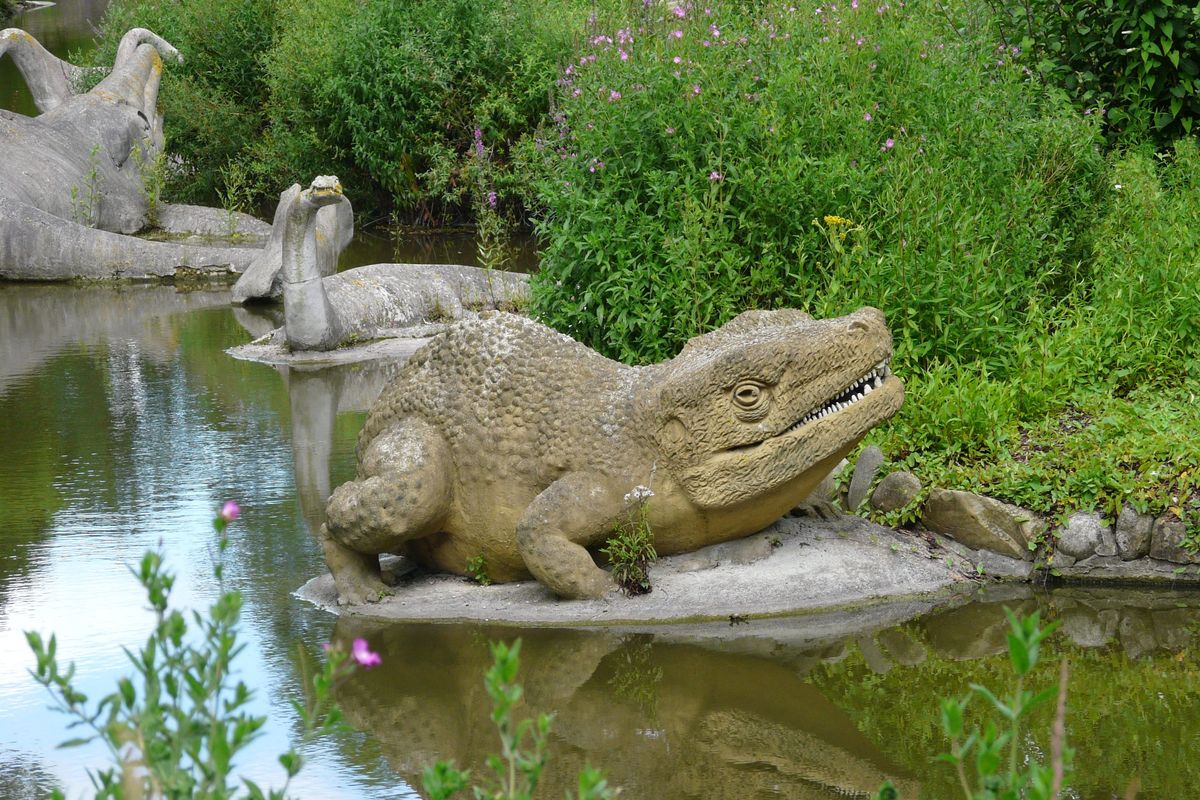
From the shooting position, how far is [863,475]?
6773 millimetres

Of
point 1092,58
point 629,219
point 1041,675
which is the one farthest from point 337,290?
point 1041,675

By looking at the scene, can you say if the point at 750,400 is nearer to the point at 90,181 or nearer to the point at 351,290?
the point at 351,290

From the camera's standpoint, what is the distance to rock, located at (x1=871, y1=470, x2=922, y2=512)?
658 centimetres

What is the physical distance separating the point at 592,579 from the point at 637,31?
15.5 ft

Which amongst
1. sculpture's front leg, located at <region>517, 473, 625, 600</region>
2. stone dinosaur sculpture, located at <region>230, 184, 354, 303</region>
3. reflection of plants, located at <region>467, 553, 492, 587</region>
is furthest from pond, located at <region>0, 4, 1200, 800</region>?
stone dinosaur sculpture, located at <region>230, 184, 354, 303</region>

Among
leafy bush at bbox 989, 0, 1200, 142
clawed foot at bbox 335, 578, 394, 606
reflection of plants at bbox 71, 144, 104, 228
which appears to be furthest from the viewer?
reflection of plants at bbox 71, 144, 104, 228

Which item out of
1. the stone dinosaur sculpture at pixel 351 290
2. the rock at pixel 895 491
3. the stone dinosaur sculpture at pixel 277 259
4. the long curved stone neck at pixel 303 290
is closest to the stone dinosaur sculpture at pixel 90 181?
the stone dinosaur sculpture at pixel 277 259

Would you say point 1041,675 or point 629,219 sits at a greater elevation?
point 629,219

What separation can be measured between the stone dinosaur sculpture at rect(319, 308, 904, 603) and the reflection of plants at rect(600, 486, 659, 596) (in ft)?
0.10

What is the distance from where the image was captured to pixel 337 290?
12.0 metres

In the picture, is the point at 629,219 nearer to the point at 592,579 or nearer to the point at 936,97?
the point at 936,97

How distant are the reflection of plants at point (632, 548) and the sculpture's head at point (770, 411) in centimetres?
19

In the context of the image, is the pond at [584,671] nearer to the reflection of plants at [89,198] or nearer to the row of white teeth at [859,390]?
the row of white teeth at [859,390]

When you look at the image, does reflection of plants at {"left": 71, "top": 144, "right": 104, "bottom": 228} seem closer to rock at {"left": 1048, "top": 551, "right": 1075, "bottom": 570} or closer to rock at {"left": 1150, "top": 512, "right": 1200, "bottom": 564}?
rock at {"left": 1048, "top": 551, "right": 1075, "bottom": 570}
